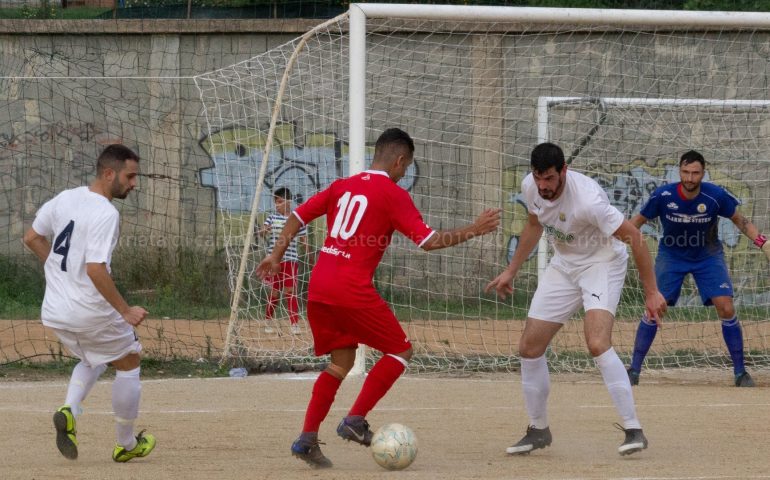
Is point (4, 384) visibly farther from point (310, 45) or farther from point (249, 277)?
point (310, 45)

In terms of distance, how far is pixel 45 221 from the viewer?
5855 mm

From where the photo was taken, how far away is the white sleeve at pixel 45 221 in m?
5.84

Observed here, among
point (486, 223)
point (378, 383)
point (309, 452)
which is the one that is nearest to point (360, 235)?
point (486, 223)

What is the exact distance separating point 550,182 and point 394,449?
1.67m

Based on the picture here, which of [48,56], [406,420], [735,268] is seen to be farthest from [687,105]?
[48,56]

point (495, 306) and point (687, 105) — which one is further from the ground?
point (687, 105)

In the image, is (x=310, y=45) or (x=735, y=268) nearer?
(x=310, y=45)

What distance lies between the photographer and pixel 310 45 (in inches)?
429

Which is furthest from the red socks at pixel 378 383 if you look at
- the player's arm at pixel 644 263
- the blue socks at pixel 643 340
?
the blue socks at pixel 643 340

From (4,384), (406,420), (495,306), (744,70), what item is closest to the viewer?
(406,420)

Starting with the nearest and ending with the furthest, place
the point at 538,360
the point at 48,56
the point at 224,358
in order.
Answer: the point at 538,360 < the point at 224,358 < the point at 48,56

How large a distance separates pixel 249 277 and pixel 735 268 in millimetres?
6309

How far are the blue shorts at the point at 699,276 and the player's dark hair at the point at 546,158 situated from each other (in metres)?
3.90

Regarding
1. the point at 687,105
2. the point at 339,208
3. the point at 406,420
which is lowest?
the point at 406,420
